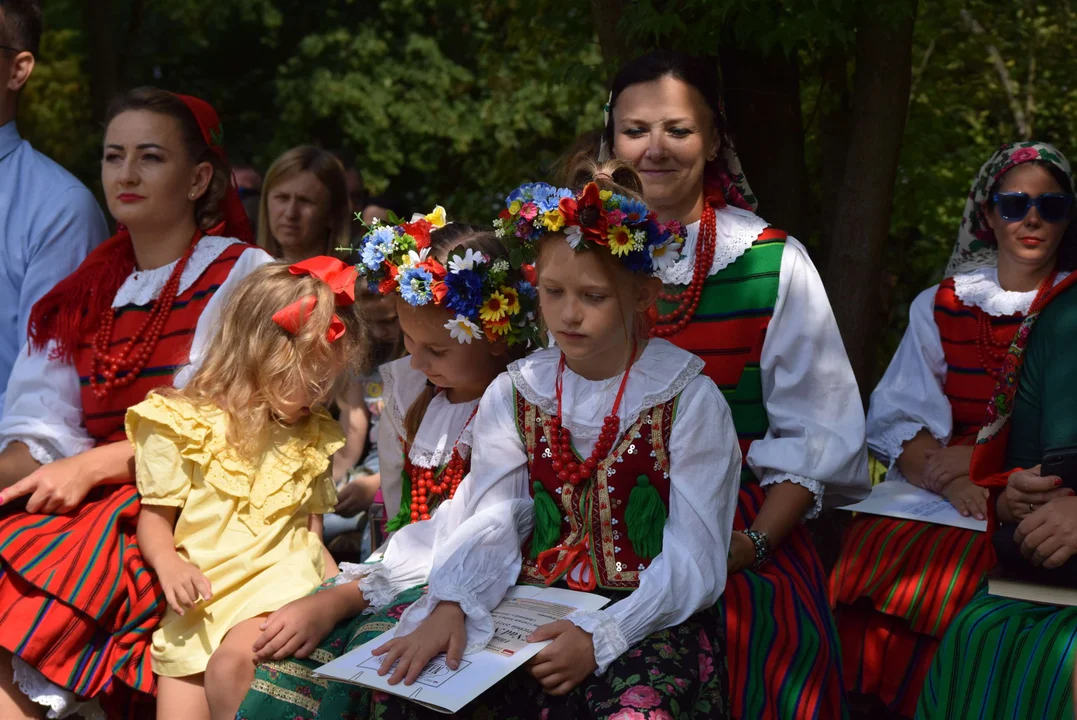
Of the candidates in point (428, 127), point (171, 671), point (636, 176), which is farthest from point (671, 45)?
point (428, 127)

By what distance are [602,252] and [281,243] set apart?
103 inches

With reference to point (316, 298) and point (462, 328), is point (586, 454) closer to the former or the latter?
point (462, 328)

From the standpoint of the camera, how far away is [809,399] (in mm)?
3248

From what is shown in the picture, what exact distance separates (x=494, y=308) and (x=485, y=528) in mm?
611

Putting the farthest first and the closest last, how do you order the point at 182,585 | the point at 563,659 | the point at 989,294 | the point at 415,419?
1. the point at 989,294
2. the point at 415,419
3. the point at 182,585
4. the point at 563,659

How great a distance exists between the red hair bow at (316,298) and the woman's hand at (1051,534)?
1.76 metres

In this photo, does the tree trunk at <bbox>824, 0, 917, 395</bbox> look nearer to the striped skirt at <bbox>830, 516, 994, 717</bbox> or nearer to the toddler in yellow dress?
the striped skirt at <bbox>830, 516, 994, 717</bbox>

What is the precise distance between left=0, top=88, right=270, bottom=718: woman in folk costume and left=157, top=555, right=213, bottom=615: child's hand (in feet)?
0.43

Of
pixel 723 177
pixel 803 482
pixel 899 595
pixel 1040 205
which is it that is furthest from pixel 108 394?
pixel 1040 205

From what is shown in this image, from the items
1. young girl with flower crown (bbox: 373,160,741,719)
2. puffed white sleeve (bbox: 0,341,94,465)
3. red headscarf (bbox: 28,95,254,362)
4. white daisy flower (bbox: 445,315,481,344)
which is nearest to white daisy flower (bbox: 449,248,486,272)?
white daisy flower (bbox: 445,315,481,344)

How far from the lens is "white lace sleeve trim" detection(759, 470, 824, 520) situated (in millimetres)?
3111

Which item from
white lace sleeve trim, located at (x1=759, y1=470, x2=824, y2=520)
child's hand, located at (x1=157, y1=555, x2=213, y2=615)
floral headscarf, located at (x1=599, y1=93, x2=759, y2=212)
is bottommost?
child's hand, located at (x1=157, y1=555, x2=213, y2=615)

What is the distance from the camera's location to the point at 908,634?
3385 mm

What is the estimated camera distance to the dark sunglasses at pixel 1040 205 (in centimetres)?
373
